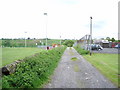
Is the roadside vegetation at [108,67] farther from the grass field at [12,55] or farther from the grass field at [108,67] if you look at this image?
Result: the grass field at [12,55]

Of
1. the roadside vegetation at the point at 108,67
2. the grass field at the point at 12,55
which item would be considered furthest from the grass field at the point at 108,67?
the grass field at the point at 12,55

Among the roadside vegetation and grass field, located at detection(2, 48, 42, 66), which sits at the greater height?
grass field, located at detection(2, 48, 42, 66)

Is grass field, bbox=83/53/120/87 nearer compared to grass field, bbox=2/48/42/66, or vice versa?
grass field, bbox=83/53/120/87

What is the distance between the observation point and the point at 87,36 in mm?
24312

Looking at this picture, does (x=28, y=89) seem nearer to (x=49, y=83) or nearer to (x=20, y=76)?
(x=20, y=76)

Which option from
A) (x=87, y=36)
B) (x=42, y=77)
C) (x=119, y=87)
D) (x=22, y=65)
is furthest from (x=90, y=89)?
(x=87, y=36)

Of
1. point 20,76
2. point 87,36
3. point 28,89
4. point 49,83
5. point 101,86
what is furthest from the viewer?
point 87,36

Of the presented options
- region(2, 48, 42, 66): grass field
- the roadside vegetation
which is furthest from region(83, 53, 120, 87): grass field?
region(2, 48, 42, 66): grass field

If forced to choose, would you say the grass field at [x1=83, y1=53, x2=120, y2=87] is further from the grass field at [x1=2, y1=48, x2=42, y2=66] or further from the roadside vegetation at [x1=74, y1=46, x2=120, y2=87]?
the grass field at [x1=2, y1=48, x2=42, y2=66]

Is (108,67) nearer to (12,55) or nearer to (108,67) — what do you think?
(108,67)

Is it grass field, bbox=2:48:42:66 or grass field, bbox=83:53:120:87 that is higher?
grass field, bbox=2:48:42:66

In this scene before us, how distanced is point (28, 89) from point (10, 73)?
106 centimetres

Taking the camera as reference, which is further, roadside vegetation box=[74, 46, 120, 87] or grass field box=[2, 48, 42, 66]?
grass field box=[2, 48, 42, 66]

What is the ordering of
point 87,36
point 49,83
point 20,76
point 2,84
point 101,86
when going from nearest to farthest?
point 2,84
point 20,76
point 101,86
point 49,83
point 87,36
